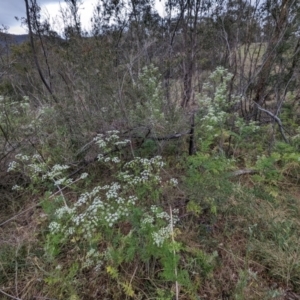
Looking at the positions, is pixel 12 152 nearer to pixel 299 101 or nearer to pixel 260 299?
pixel 260 299

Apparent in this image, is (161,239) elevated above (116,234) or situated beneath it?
elevated above

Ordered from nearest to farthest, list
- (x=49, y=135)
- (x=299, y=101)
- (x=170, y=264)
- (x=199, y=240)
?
(x=170, y=264) < (x=199, y=240) < (x=49, y=135) < (x=299, y=101)

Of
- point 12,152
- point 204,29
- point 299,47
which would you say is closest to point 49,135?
point 12,152

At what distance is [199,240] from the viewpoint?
6.19 feet

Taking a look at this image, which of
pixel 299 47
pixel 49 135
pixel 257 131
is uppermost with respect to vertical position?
pixel 299 47

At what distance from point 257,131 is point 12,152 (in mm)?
3359

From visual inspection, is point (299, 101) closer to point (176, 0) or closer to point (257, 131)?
point (257, 131)

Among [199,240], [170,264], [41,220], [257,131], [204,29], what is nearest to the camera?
[170,264]

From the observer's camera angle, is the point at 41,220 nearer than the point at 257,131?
Yes

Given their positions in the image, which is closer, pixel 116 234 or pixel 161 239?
pixel 161 239

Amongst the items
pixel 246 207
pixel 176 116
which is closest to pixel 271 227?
pixel 246 207

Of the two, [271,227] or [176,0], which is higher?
[176,0]

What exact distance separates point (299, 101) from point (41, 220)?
4.48 m

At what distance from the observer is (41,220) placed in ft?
6.86
